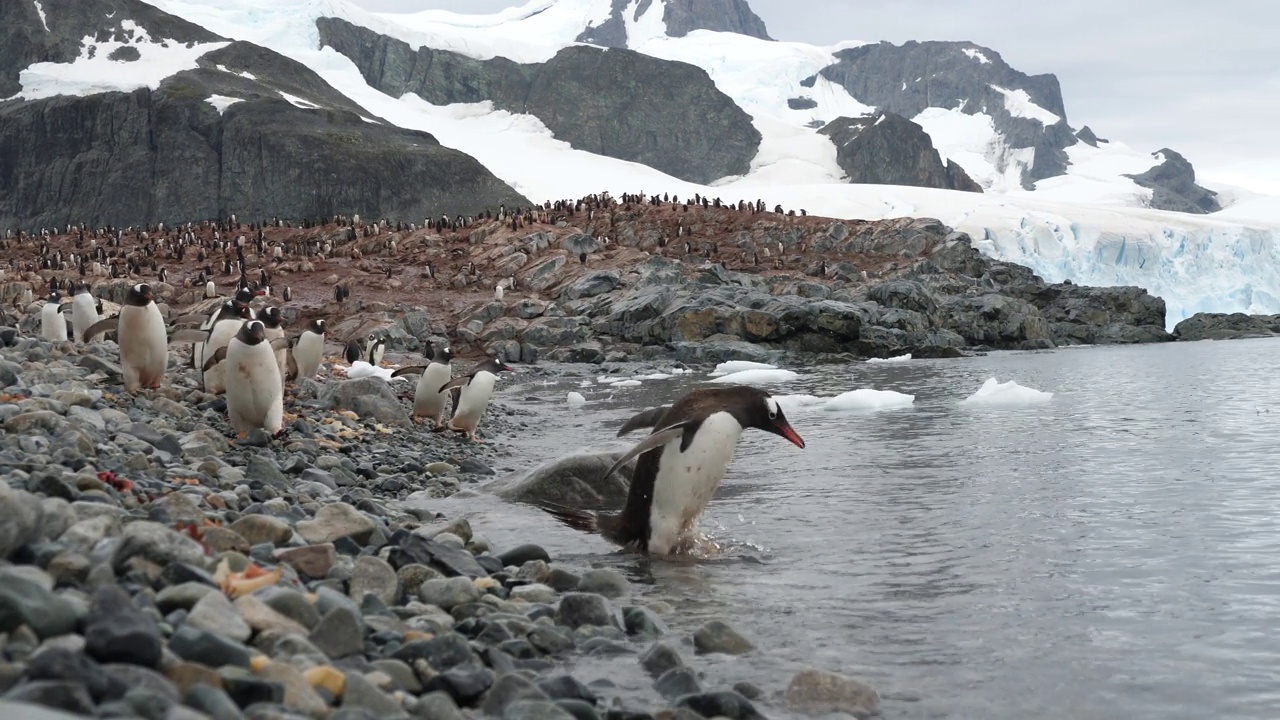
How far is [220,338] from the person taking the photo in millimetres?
10086

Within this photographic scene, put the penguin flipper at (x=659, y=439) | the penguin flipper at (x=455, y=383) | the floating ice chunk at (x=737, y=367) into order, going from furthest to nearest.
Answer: the floating ice chunk at (x=737, y=367) < the penguin flipper at (x=455, y=383) < the penguin flipper at (x=659, y=439)

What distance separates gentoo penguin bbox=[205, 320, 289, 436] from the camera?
8.05 metres

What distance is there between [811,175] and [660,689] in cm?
11897

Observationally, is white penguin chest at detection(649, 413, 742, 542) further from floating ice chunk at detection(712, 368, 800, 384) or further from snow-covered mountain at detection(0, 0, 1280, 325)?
snow-covered mountain at detection(0, 0, 1280, 325)

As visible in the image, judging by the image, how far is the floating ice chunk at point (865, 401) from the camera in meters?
16.0

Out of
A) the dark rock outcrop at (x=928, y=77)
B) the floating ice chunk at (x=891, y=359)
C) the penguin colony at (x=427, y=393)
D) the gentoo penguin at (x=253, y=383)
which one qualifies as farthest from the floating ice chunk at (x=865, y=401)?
the dark rock outcrop at (x=928, y=77)

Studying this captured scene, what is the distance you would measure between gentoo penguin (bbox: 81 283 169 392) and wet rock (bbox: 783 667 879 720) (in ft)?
23.7

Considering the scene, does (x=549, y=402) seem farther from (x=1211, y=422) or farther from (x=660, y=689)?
(x=660, y=689)

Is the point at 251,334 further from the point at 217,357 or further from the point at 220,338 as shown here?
the point at 220,338

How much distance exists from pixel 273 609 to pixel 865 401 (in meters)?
13.6

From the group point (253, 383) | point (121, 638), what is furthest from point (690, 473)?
point (121, 638)

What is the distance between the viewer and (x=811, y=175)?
4697 inches

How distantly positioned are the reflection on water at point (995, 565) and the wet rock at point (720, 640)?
98mm

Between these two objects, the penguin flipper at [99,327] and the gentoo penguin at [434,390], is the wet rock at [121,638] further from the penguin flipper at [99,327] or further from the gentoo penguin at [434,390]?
the penguin flipper at [99,327]
